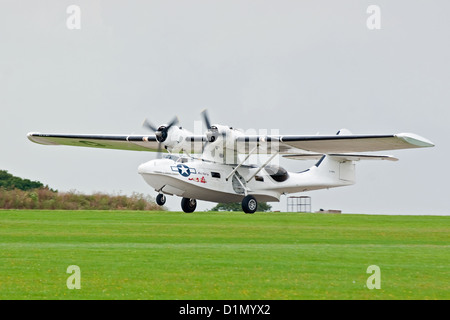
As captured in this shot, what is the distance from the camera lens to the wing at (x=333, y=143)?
34688 mm

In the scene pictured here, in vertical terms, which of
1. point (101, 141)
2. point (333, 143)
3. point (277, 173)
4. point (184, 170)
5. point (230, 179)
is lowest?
point (230, 179)

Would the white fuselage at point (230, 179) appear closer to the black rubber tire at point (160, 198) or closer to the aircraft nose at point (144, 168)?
the aircraft nose at point (144, 168)

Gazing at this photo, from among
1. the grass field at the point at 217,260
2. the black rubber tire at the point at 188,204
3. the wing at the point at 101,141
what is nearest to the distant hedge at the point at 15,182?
the wing at the point at 101,141

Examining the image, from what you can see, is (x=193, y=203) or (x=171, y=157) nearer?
(x=171, y=157)

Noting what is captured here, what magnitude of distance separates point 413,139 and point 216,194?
10605mm

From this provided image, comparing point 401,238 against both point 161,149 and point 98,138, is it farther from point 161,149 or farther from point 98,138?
point 98,138

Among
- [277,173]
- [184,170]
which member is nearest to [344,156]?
[277,173]

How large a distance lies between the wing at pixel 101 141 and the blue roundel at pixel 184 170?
509 centimetres

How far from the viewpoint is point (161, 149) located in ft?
140

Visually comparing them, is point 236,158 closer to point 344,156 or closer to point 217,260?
point 344,156

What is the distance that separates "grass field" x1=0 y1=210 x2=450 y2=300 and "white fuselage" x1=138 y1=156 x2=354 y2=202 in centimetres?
832

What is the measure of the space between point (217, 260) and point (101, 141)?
1124 inches

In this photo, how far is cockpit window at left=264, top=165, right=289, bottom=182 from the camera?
140 ft

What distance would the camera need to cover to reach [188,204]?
42.0 metres
